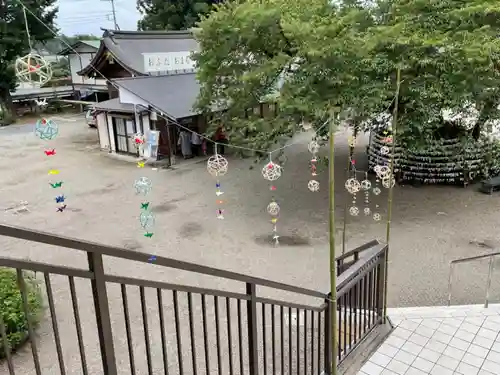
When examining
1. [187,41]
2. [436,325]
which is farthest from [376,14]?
[187,41]

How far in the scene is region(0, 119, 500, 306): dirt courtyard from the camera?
294 inches

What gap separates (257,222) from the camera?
9.79 metres

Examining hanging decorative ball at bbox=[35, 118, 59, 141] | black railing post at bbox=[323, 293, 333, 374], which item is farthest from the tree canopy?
black railing post at bbox=[323, 293, 333, 374]

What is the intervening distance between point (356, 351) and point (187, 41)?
820 inches

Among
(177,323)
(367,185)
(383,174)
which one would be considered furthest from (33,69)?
(383,174)

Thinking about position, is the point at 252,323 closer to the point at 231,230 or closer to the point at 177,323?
the point at 177,323

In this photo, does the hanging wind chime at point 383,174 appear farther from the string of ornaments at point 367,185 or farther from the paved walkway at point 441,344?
the paved walkway at point 441,344

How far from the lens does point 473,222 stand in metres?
9.32

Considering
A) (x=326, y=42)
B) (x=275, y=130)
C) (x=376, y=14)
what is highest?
(x=376, y=14)

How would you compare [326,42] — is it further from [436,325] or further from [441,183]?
[441,183]

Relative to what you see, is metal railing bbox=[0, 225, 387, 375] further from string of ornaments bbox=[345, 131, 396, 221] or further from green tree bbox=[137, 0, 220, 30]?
green tree bbox=[137, 0, 220, 30]

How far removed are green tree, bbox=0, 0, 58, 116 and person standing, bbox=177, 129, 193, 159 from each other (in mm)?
7448

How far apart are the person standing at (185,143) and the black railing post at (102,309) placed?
1394cm

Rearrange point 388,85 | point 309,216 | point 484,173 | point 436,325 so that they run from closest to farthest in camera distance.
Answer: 1. point 436,325
2. point 388,85
3. point 309,216
4. point 484,173
